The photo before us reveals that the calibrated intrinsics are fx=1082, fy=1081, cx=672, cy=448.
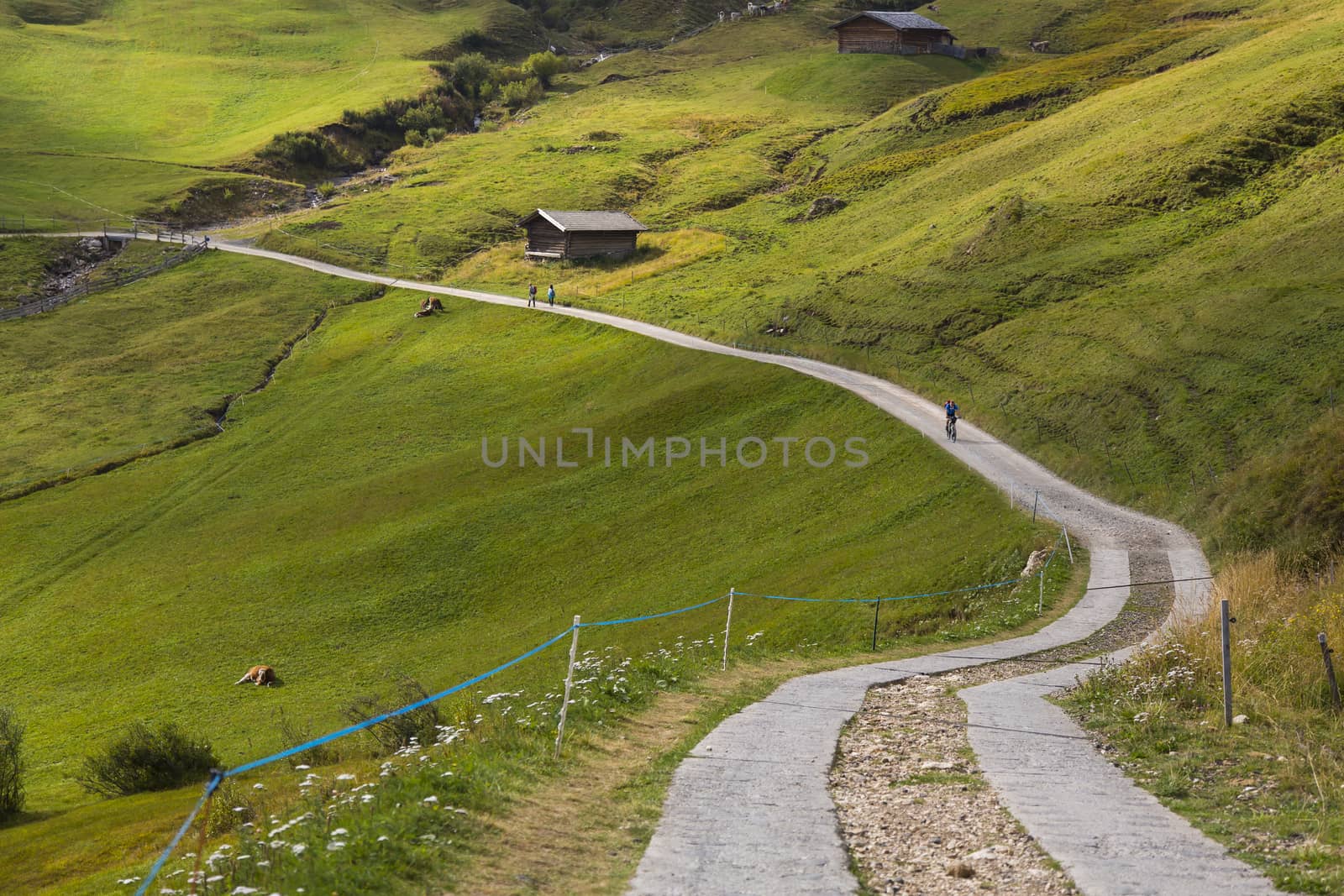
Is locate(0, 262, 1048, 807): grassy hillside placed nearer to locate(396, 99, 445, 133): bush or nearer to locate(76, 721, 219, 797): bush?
locate(76, 721, 219, 797): bush

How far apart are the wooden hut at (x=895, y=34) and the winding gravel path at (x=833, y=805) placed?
148228mm

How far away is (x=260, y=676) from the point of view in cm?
3741

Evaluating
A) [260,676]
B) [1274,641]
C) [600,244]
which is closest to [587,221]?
[600,244]

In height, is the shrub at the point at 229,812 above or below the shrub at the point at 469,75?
below

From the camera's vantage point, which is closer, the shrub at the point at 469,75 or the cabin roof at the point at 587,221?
the cabin roof at the point at 587,221

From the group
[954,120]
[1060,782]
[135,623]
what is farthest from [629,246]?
[1060,782]

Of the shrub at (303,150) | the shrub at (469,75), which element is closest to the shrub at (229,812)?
the shrub at (303,150)

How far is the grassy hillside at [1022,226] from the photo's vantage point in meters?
44.3

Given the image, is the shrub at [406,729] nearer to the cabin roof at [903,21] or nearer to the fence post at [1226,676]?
the fence post at [1226,676]

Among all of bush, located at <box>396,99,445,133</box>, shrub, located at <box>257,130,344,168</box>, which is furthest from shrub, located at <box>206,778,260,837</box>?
bush, located at <box>396,99,445,133</box>

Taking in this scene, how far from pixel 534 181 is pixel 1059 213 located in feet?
238

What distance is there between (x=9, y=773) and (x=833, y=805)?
25.7 m

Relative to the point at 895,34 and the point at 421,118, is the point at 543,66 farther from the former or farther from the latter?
the point at 895,34

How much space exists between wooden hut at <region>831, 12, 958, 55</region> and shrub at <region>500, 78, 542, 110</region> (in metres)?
51.4
